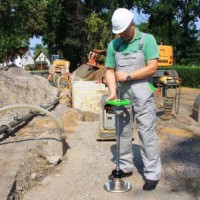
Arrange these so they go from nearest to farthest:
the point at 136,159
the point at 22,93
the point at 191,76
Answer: the point at 136,159 < the point at 22,93 < the point at 191,76

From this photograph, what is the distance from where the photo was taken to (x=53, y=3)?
35.3 meters

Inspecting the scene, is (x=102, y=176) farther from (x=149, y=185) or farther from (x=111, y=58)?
(x=111, y=58)

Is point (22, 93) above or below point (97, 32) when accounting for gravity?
below

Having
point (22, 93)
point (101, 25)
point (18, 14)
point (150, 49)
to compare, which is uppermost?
point (101, 25)

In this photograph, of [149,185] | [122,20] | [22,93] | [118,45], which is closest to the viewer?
[122,20]

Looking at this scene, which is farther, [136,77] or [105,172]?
[105,172]

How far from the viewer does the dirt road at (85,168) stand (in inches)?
175

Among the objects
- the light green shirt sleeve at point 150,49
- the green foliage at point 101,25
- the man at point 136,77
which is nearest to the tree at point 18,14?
the green foliage at point 101,25

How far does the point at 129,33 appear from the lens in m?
4.14

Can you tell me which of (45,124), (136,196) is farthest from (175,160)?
(45,124)

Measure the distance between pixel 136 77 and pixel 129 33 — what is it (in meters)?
0.47

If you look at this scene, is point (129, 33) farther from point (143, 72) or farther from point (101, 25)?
point (101, 25)

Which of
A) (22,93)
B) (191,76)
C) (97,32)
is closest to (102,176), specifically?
(22,93)

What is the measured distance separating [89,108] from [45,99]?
188cm
